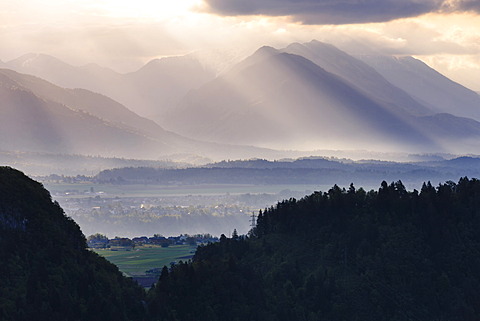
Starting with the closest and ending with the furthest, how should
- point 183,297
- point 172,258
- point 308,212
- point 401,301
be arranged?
point 183,297 → point 401,301 → point 308,212 → point 172,258

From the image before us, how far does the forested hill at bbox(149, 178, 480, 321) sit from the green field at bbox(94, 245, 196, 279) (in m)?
19.4

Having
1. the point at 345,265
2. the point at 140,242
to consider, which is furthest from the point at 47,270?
the point at 140,242

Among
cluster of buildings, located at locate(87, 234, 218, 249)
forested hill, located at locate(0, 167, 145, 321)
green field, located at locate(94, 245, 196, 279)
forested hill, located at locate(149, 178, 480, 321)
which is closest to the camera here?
forested hill, located at locate(0, 167, 145, 321)

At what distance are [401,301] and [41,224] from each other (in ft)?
96.8

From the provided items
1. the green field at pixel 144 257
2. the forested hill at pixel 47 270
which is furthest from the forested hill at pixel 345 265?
the green field at pixel 144 257

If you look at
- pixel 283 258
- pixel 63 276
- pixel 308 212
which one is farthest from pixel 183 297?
pixel 308 212

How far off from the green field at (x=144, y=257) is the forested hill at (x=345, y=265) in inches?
765

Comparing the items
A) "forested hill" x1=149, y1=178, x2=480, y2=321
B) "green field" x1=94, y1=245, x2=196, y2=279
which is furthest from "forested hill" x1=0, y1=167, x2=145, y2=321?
"green field" x1=94, y1=245, x2=196, y2=279

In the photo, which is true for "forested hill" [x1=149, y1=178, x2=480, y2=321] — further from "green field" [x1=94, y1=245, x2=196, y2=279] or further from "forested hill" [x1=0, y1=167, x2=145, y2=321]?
"green field" [x1=94, y1=245, x2=196, y2=279]

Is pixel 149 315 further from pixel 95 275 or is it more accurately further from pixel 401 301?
pixel 401 301

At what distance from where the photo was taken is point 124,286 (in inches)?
3484

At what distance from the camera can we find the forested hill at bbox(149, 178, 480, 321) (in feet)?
309

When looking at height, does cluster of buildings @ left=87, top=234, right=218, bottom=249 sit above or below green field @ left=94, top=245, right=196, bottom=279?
above

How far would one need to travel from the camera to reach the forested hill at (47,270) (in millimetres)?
79000
